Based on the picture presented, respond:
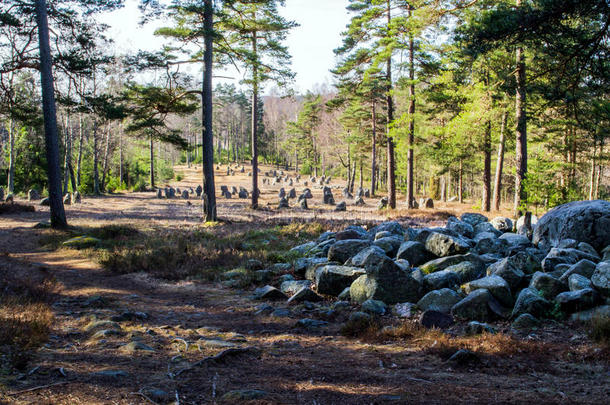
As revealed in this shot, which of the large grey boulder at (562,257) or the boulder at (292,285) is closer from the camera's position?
the large grey boulder at (562,257)

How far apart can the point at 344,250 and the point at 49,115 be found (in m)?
11.6

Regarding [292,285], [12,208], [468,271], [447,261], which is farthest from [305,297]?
[12,208]

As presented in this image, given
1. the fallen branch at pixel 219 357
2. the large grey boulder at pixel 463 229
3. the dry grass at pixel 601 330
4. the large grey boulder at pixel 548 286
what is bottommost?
the fallen branch at pixel 219 357

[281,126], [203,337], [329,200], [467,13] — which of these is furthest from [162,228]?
[281,126]

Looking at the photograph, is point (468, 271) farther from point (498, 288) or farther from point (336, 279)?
point (336, 279)

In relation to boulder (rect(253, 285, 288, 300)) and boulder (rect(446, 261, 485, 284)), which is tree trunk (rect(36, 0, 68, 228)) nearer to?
boulder (rect(253, 285, 288, 300))

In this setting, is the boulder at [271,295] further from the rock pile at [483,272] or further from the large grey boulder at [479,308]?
the large grey boulder at [479,308]

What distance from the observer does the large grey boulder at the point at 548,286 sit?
556cm

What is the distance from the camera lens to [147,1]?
1364cm

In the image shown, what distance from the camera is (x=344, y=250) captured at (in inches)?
336

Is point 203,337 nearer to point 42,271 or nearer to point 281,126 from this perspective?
point 42,271

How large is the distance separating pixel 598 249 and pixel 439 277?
3.44m

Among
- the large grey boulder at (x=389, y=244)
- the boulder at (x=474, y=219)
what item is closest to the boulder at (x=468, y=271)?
the large grey boulder at (x=389, y=244)

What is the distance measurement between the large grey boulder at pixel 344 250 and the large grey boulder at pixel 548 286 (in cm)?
363
